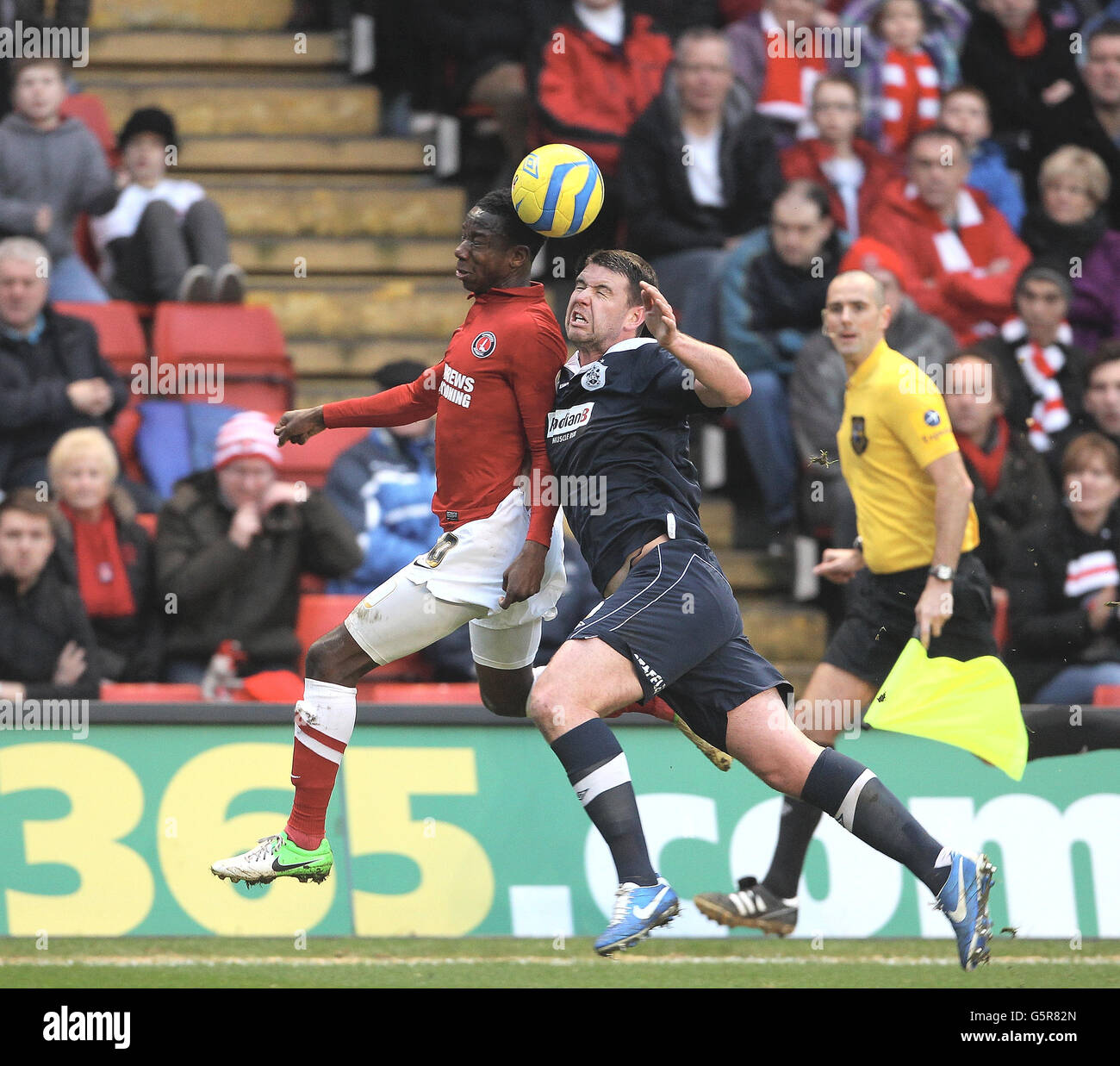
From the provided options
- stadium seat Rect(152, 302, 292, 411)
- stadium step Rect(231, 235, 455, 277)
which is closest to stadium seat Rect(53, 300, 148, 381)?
stadium seat Rect(152, 302, 292, 411)

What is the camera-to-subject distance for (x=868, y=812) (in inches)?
218

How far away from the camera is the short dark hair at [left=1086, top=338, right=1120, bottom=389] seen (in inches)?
372

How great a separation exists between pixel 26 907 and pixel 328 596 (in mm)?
2048

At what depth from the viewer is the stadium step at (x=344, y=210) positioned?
11.9 m

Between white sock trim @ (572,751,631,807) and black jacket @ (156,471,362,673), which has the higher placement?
black jacket @ (156,471,362,673)

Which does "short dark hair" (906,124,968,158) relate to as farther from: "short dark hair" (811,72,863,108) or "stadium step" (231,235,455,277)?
"stadium step" (231,235,455,277)

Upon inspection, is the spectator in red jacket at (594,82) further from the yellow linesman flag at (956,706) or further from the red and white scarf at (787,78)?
the yellow linesman flag at (956,706)

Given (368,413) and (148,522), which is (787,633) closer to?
(148,522)

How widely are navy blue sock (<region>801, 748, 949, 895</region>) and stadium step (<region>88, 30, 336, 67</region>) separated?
8529mm

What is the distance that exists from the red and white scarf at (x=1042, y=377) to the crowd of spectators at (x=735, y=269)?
0.05 feet

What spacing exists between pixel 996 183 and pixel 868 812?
6441 millimetres

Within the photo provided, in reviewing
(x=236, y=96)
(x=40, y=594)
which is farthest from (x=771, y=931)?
A: (x=236, y=96)

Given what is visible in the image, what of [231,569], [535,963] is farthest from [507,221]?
[231,569]

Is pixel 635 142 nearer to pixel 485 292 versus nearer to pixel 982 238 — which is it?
pixel 982 238
